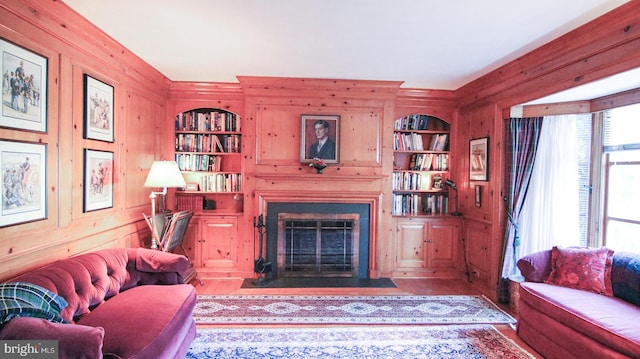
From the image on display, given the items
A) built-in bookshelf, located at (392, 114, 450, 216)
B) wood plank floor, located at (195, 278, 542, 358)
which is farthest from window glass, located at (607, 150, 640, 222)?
built-in bookshelf, located at (392, 114, 450, 216)

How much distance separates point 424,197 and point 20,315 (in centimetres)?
447

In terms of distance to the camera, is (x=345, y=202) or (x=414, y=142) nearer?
(x=345, y=202)

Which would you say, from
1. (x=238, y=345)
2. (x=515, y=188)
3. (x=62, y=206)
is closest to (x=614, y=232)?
(x=515, y=188)

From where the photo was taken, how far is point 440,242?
14.9ft

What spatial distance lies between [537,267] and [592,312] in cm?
69

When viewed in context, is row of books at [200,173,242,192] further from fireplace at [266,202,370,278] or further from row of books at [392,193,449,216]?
row of books at [392,193,449,216]

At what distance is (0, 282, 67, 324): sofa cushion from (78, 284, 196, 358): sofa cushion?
0.85 ft

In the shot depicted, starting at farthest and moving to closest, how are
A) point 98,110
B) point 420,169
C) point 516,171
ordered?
point 420,169, point 516,171, point 98,110

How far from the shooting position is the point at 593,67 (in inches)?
99.4

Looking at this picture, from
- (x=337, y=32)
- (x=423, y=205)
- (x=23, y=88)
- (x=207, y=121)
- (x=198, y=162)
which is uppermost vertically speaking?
(x=337, y=32)

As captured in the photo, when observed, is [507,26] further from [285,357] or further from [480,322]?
[285,357]

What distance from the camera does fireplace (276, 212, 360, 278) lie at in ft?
14.0

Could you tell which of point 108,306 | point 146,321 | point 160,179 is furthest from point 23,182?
point 160,179

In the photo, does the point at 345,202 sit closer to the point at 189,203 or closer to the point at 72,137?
the point at 189,203
